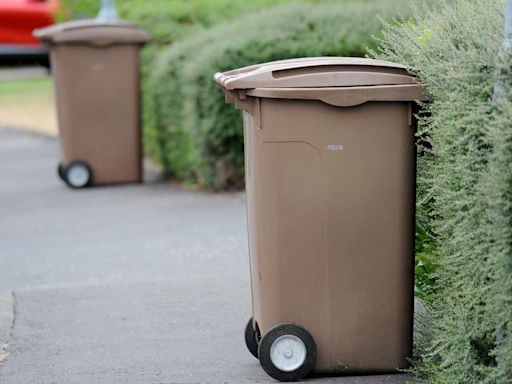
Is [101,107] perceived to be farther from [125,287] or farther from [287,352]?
[287,352]

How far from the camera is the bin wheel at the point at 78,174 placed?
10.7 metres

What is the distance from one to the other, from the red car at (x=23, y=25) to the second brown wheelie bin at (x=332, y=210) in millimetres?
17885

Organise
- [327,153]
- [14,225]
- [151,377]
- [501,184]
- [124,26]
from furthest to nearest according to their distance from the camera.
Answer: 1. [124,26]
2. [14,225]
3. [151,377]
4. [327,153]
5. [501,184]

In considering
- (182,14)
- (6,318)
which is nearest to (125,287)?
(6,318)

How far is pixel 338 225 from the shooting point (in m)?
4.54

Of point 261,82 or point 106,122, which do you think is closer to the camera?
point 261,82

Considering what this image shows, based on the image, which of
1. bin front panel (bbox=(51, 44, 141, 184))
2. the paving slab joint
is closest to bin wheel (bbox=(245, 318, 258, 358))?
the paving slab joint

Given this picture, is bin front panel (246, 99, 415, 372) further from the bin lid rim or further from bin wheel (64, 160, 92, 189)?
bin wheel (64, 160, 92, 189)

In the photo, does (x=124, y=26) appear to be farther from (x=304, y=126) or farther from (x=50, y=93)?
(x=50, y=93)

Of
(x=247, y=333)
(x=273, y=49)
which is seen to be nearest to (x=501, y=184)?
(x=247, y=333)

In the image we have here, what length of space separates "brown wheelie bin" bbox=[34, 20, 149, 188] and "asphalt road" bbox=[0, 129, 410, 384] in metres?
0.23

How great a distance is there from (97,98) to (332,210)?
6329 millimetres

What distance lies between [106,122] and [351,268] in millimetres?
6361

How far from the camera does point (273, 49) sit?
9398 mm
